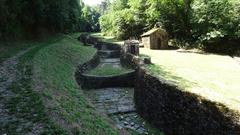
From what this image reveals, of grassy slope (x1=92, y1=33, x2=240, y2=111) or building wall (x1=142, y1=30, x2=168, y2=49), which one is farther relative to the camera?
building wall (x1=142, y1=30, x2=168, y2=49)

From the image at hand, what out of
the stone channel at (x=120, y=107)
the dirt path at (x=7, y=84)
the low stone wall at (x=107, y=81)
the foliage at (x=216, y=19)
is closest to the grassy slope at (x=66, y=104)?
the dirt path at (x=7, y=84)

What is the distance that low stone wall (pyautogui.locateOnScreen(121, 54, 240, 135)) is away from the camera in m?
7.31

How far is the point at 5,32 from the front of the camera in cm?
1973

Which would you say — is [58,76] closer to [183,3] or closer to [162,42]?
[162,42]

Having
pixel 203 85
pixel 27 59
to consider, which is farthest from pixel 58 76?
pixel 203 85

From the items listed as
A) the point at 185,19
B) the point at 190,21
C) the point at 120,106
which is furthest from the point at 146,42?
the point at 120,106

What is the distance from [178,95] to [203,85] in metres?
1.30

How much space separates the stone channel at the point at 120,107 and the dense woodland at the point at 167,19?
917 cm

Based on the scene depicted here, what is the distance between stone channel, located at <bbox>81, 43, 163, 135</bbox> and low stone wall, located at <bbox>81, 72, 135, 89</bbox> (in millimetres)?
314

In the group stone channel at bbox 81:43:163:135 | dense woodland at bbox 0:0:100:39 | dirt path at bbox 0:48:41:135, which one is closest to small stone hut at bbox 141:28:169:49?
dense woodland at bbox 0:0:100:39

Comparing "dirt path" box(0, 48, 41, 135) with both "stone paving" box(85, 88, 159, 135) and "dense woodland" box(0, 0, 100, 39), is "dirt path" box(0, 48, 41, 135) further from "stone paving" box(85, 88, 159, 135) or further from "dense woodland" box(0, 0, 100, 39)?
"dense woodland" box(0, 0, 100, 39)

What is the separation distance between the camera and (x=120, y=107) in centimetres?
1416

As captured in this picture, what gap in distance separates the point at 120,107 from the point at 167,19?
57.7 feet

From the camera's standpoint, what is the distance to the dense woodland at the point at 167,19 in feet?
66.6
